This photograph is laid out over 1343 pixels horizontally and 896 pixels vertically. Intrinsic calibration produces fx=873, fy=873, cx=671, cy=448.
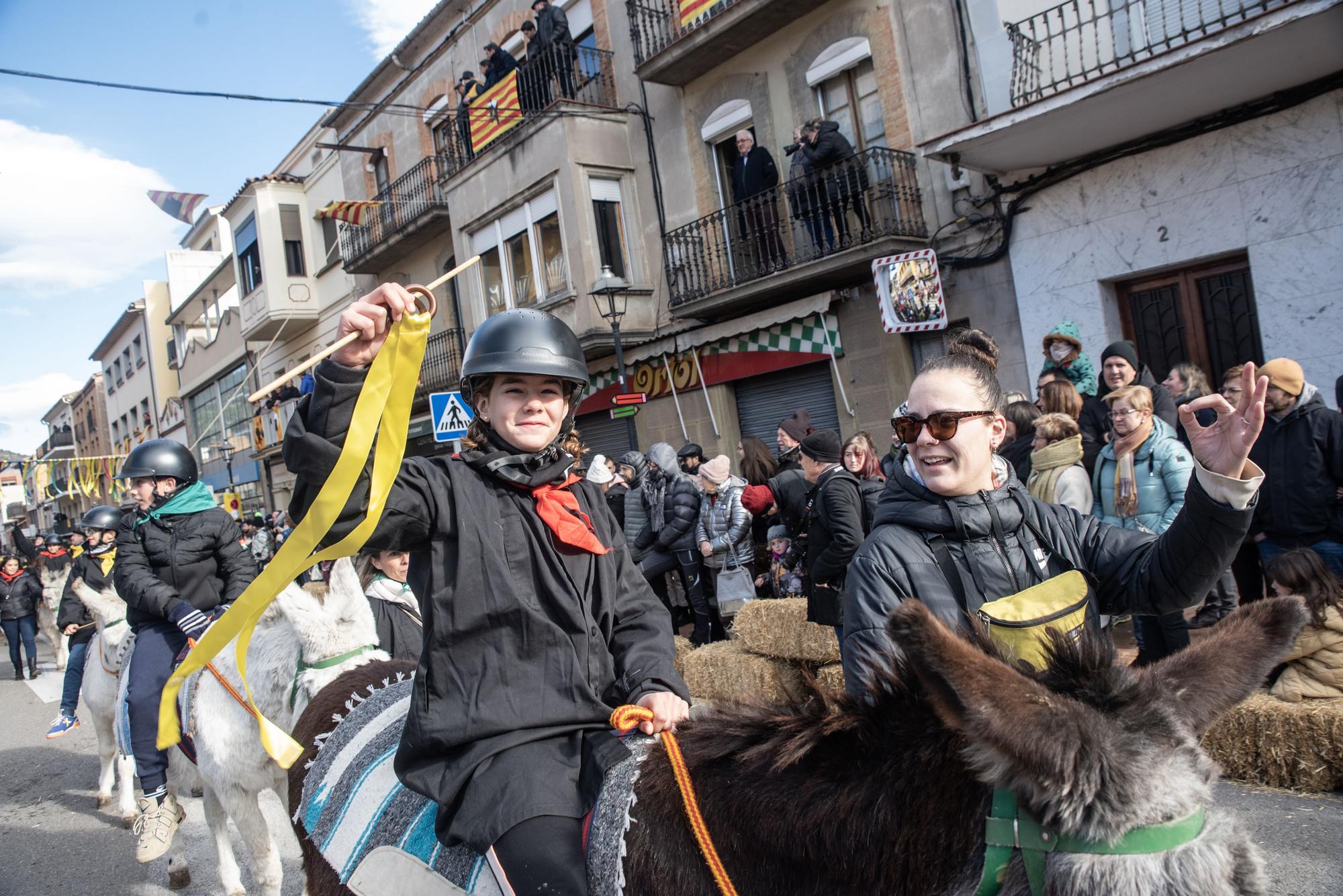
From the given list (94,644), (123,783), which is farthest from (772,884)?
(94,644)

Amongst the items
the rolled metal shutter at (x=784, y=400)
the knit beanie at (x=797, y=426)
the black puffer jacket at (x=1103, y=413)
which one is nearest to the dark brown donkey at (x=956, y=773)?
the black puffer jacket at (x=1103, y=413)

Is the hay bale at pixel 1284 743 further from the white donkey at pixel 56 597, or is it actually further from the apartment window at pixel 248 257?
the apartment window at pixel 248 257

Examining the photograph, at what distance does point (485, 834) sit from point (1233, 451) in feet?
6.26

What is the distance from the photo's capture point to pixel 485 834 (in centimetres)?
196

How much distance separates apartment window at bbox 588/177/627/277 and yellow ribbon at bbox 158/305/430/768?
14869 mm

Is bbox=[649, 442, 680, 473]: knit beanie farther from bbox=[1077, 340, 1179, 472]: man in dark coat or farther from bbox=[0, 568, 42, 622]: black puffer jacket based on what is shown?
bbox=[0, 568, 42, 622]: black puffer jacket

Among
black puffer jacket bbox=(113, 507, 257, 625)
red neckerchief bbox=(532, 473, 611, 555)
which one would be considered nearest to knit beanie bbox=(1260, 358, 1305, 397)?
red neckerchief bbox=(532, 473, 611, 555)

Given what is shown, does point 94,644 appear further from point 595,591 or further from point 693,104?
point 693,104

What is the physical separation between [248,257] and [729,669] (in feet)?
96.5

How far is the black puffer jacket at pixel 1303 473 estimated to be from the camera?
209 inches

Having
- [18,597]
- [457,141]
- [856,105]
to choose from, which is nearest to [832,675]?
[856,105]

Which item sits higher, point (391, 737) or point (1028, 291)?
point (1028, 291)

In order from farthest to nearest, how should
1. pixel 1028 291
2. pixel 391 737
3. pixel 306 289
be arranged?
pixel 306 289 < pixel 1028 291 < pixel 391 737

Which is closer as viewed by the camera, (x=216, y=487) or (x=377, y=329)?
(x=377, y=329)
